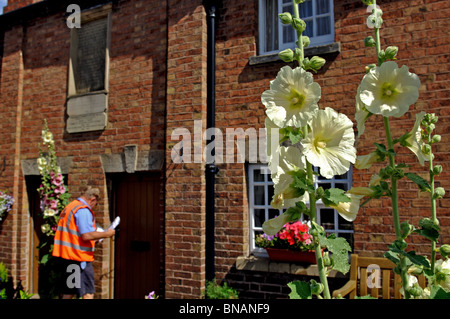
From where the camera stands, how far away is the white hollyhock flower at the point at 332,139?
3.92ft

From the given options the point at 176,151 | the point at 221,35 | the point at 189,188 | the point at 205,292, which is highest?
the point at 221,35

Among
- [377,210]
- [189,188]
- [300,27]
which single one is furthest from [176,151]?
[300,27]

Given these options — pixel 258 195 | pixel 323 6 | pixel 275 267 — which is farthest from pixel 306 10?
pixel 275 267

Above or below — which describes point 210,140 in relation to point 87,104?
below

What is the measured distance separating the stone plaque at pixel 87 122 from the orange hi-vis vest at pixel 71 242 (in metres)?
1.46

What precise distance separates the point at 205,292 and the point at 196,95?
9.28 ft

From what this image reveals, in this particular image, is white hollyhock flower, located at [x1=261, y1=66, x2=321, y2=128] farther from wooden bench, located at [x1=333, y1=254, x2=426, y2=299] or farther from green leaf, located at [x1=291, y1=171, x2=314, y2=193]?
wooden bench, located at [x1=333, y1=254, x2=426, y2=299]

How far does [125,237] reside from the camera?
6.59m

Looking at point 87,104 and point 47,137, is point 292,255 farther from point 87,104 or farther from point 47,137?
point 47,137

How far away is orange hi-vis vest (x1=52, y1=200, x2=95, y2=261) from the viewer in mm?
5777

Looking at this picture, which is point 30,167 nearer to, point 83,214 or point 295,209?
point 83,214

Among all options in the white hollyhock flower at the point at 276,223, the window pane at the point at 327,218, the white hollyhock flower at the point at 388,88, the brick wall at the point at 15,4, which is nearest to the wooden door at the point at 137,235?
the window pane at the point at 327,218

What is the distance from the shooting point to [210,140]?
18.5ft

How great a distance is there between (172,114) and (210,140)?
0.74 m
